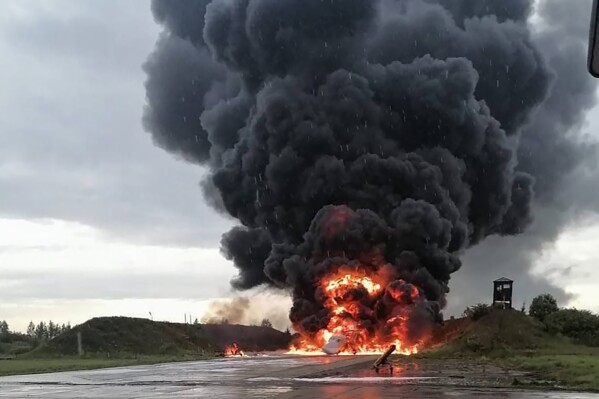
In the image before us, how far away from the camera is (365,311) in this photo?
71.6 metres

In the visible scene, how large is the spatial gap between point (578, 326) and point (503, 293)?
889 cm

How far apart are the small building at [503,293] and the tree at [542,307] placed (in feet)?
11.2

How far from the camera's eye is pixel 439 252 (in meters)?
72.8

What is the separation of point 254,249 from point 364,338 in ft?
67.5

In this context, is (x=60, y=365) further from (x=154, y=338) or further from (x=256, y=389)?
(x=154, y=338)

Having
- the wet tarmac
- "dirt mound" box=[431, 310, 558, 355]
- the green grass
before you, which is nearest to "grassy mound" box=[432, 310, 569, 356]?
"dirt mound" box=[431, 310, 558, 355]

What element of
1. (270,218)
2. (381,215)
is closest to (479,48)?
(381,215)

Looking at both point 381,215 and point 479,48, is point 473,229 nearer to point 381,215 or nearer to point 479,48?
point 381,215

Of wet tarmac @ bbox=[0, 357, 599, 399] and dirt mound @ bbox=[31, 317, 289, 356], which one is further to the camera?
dirt mound @ bbox=[31, 317, 289, 356]

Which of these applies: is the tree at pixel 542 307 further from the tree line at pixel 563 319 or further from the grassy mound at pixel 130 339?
the grassy mound at pixel 130 339

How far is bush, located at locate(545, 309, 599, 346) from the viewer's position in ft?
225

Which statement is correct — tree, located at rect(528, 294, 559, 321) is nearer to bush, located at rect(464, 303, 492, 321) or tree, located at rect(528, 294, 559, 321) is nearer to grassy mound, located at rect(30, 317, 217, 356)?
bush, located at rect(464, 303, 492, 321)

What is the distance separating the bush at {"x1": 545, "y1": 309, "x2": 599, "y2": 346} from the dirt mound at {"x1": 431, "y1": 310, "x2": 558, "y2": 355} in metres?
1.34

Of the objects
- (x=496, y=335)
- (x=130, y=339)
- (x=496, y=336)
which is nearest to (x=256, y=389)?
(x=496, y=336)
